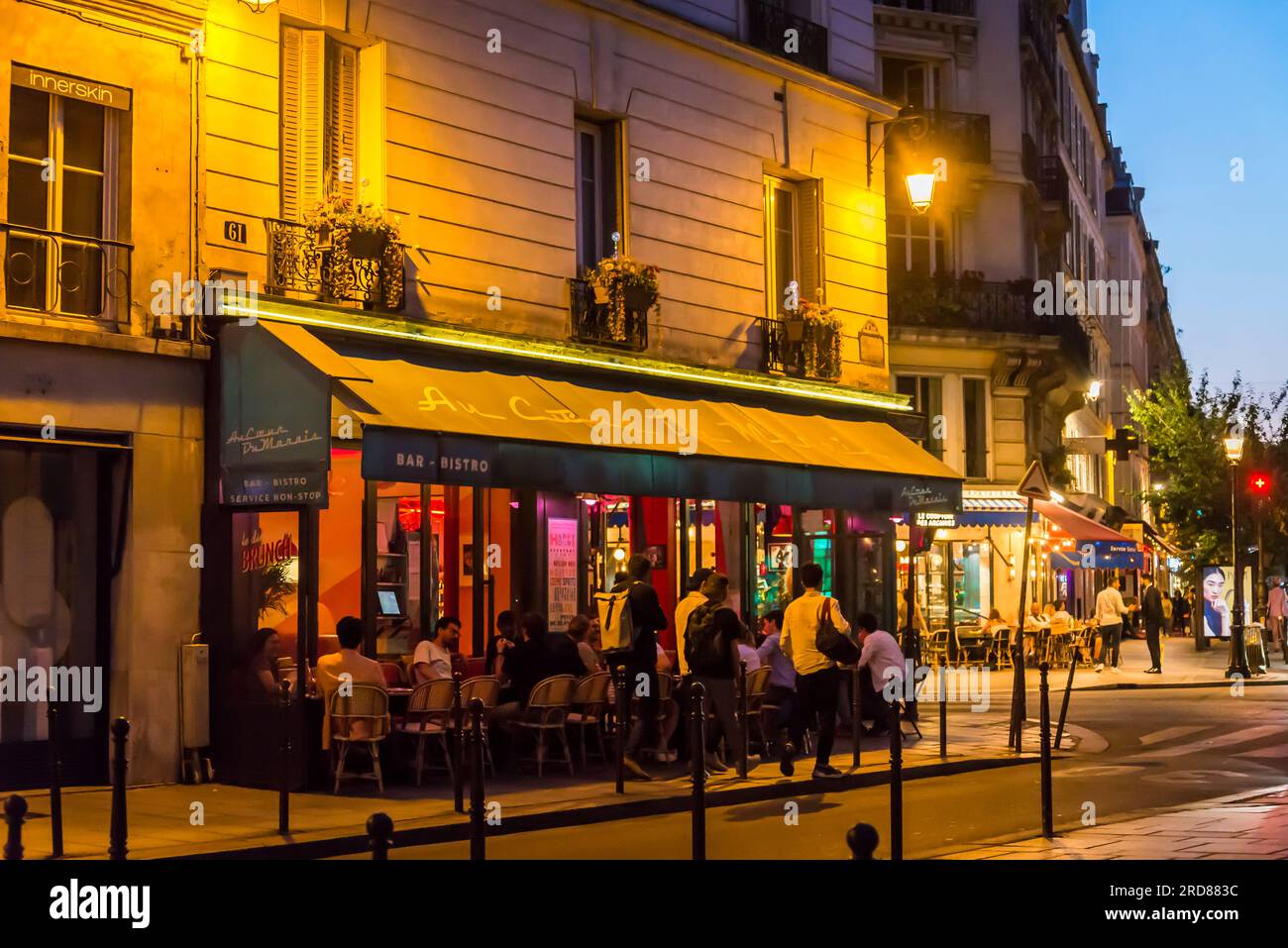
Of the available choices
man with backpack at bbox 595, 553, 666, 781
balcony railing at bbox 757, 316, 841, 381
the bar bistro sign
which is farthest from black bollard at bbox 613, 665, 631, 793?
balcony railing at bbox 757, 316, 841, 381

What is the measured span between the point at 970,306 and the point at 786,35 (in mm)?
15253

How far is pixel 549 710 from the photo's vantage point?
52.0 ft

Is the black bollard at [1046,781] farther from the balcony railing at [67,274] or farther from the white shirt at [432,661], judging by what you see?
the balcony railing at [67,274]

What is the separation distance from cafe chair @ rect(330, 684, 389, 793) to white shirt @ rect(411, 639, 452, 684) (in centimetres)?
125

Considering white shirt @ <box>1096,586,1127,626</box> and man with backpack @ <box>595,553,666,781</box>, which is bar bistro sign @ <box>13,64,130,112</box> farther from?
white shirt @ <box>1096,586,1127,626</box>

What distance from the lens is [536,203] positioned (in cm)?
1877

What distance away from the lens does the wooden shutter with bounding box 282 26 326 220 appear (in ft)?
52.9

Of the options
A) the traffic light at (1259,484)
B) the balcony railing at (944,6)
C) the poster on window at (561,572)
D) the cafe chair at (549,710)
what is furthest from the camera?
the balcony railing at (944,6)

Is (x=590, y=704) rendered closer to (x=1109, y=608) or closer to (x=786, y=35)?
(x=786, y=35)

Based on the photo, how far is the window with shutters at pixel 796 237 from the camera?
2275cm

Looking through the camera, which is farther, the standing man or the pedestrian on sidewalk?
the standing man

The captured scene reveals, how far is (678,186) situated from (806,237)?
285cm

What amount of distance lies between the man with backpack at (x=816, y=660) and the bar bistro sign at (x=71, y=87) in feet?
23.6

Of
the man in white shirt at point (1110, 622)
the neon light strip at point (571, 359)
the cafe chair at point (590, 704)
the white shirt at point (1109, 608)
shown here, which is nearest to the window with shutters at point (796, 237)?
the neon light strip at point (571, 359)
